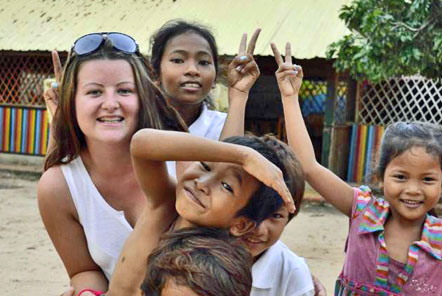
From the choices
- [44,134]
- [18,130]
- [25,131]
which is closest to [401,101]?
[44,134]

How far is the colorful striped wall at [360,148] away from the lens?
956 cm

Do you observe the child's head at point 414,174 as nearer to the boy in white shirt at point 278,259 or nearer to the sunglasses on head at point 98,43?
the boy in white shirt at point 278,259

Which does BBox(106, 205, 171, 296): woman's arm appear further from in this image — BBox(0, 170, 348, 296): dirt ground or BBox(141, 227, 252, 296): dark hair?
BBox(0, 170, 348, 296): dirt ground

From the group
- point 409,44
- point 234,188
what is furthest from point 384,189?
point 409,44

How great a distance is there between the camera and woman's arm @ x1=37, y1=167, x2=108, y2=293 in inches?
77.9

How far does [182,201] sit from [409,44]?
4.48 metres

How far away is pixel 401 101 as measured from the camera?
31.3 ft

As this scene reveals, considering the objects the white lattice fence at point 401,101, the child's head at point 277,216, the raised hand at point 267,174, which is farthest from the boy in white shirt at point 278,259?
the white lattice fence at point 401,101

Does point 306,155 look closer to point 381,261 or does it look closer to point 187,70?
point 381,261

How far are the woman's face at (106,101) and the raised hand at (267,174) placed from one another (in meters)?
0.55

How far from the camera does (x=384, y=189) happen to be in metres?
2.26

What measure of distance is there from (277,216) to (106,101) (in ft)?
2.19

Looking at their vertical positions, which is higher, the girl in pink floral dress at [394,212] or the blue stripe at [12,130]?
the girl in pink floral dress at [394,212]

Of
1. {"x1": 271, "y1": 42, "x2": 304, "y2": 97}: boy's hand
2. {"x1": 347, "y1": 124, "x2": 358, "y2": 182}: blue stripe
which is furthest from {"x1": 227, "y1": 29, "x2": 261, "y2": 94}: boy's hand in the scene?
{"x1": 347, "y1": 124, "x2": 358, "y2": 182}: blue stripe
